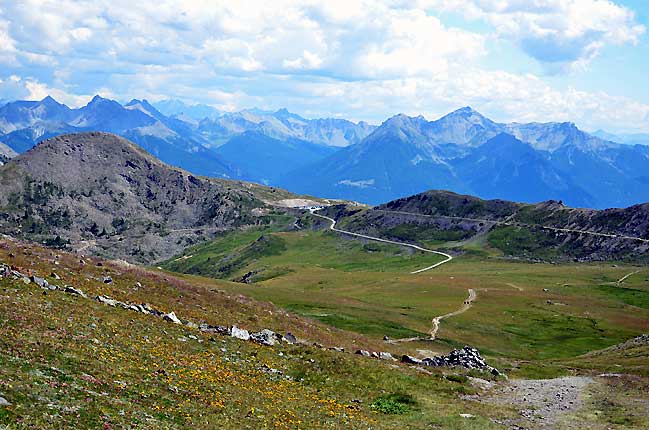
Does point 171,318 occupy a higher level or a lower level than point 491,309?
higher

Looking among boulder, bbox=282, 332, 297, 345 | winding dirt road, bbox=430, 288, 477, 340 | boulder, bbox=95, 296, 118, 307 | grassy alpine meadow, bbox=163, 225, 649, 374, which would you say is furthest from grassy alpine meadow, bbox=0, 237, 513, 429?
winding dirt road, bbox=430, 288, 477, 340

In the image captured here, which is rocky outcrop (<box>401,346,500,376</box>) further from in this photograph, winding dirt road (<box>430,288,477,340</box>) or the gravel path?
winding dirt road (<box>430,288,477,340</box>)

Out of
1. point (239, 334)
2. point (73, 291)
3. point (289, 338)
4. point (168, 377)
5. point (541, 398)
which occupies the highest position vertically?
point (73, 291)

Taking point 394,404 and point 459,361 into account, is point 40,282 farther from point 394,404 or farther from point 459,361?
point 459,361

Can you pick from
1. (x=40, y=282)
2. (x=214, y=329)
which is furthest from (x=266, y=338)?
(x=40, y=282)

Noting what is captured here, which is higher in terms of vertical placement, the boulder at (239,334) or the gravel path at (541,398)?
the boulder at (239,334)

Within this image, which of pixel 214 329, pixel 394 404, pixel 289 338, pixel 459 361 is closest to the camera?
pixel 394 404

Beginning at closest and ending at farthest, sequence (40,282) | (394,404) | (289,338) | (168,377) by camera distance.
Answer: (168,377) < (394,404) < (40,282) < (289,338)

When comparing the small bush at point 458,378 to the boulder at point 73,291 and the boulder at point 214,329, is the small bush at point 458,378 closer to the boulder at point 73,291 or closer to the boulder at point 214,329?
the boulder at point 214,329

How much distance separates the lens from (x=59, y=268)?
4912cm

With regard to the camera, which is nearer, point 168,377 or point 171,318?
point 168,377

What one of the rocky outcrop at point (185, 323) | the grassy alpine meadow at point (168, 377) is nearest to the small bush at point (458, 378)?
the grassy alpine meadow at point (168, 377)

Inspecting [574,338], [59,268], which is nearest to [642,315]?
[574,338]

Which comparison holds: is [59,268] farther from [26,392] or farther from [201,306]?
[26,392]
